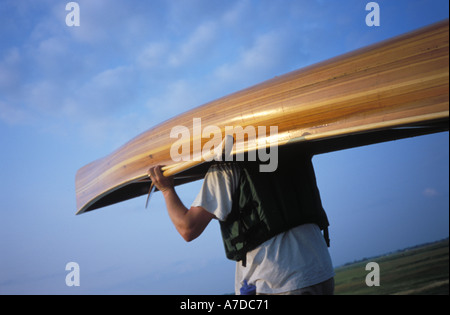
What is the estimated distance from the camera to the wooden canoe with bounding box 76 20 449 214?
195 centimetres

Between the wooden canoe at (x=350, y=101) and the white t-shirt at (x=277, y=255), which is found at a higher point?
the wooden canoe at (x=350, y=101)

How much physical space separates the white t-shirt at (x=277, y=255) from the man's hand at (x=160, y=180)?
41 cm

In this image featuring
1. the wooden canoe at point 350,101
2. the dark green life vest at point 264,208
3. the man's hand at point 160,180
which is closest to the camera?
the wooden canoe at point 350,101

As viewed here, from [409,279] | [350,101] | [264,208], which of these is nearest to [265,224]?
[264,208]

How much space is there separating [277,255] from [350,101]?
0.95 meters

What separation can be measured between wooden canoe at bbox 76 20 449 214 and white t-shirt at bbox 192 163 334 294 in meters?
0.45

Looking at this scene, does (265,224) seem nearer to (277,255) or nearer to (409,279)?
(277,255)

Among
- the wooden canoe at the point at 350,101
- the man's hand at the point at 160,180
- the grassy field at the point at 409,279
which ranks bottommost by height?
the grassy field at the point at 409,279

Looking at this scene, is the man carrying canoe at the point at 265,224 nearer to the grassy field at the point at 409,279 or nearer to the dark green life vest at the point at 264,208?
the dark green life vest at the point at 264,208

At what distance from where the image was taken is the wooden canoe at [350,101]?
76.9 inches

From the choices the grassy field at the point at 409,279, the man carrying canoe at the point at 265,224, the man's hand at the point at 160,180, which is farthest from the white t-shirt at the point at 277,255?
the grassy field at the point at 409,279

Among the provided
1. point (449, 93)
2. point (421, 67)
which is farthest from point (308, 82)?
point (449, 93)

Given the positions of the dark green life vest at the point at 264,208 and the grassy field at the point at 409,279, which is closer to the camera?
the dark green life vest at the point at 264,208
